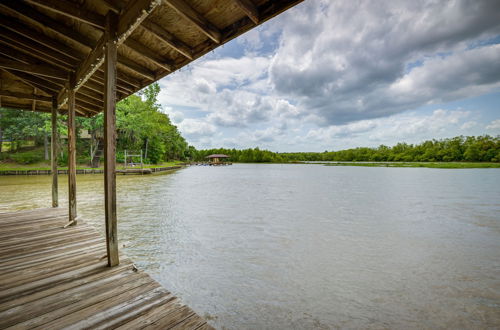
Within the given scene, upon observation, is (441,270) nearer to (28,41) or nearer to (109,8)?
(109,8)

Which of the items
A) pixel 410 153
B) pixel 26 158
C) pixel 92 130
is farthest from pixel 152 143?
pixel 410 153

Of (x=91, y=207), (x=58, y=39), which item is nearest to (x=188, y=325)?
(x=58, y=39)

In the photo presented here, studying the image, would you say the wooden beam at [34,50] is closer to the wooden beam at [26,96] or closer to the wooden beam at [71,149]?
the wooden beam at [71,149]

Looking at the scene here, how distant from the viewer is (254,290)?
289 centimetres

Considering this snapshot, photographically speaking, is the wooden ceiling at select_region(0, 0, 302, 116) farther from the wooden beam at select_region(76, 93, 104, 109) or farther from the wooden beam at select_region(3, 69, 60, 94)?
the wooden beam at select_region(76, 93, 104, 109)

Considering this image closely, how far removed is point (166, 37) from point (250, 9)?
109cm

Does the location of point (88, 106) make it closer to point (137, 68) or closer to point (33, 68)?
point (33, 68)

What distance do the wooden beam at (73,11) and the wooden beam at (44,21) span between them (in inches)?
15.8

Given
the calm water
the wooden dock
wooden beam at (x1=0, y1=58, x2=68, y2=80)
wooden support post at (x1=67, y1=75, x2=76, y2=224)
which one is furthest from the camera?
wooden support post at (x1=67, y1=75, x2=76, y2=224)

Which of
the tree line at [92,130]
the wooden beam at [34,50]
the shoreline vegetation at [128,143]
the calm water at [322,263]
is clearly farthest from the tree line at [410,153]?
the wooden beam at [34,50]

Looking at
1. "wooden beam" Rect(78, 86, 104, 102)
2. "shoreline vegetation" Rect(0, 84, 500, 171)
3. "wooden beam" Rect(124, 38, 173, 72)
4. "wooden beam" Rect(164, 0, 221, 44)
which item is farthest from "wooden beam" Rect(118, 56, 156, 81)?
"shoreline vegetation" Rect(0, 84, 500, 171)

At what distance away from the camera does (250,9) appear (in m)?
1.97

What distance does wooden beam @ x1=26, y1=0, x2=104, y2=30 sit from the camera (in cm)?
202

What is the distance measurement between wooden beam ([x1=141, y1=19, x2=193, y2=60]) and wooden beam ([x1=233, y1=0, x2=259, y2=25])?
1.05 metres
